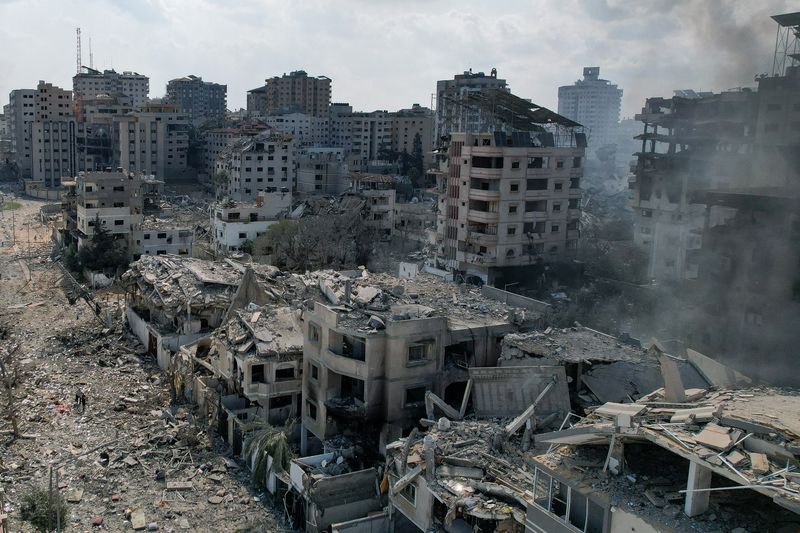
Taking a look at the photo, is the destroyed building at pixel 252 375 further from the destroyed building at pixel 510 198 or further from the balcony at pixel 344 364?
the destroyed building at pixel 510 198

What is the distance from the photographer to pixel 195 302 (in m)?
25.4

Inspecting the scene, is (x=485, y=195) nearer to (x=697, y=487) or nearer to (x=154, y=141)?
(x=697, y=487)

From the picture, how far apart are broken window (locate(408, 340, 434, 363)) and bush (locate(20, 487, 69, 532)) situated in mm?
7354

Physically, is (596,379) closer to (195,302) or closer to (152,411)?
(152,411)

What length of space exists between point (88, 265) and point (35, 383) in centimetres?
1535

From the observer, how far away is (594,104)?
122250 mm

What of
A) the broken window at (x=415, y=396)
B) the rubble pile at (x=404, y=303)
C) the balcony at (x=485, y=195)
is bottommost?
the broken window at (x=415, y=396)

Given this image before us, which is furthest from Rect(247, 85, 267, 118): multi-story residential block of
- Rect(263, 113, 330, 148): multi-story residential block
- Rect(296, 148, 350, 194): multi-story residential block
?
Rect(296, 148, 350, 194): multi-story residential block

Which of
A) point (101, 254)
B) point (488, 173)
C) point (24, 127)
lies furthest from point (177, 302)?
point (24, 127)

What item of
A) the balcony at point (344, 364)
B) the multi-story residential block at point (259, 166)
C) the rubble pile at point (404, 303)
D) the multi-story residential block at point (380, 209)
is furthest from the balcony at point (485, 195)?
the multi-story residential block at point (259, 166)

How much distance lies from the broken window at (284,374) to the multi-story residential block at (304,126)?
199 feet

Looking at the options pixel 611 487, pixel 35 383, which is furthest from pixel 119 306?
pixel 611 487

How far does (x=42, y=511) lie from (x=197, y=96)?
10041cm

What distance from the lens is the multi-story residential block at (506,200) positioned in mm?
31938
